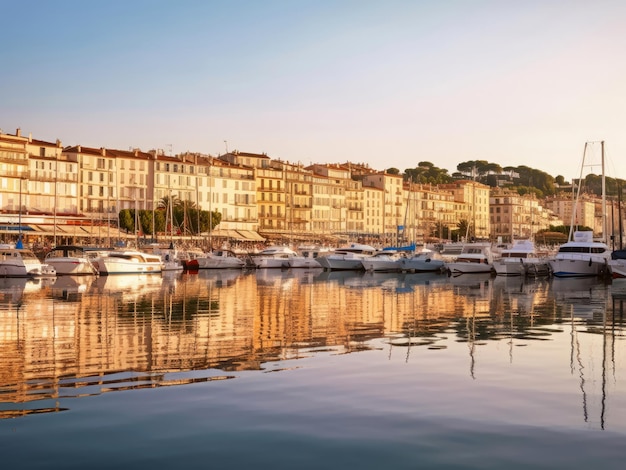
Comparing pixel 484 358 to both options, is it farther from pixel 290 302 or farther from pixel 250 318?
pixel 290 302

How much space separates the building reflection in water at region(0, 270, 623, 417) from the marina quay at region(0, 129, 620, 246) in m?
42.8

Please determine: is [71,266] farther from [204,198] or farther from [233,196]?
[233,196]

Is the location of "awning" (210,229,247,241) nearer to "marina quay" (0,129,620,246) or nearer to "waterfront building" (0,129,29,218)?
"marina quay" (0,129,620,246)

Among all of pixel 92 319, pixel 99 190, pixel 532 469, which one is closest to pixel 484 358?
pixel 532 469

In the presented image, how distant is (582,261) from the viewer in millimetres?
55750

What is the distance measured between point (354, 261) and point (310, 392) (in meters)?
60.2

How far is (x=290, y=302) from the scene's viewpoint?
104 feet

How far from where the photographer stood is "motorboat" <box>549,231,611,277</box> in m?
55.8

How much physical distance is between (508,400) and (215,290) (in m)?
29.7

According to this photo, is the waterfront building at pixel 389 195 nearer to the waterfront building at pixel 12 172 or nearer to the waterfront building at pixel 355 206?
the waterfront building at pixel 355 206

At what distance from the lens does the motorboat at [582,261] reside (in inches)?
2199

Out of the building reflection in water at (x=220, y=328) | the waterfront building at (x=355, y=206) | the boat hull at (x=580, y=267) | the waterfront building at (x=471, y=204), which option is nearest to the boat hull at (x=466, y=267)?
the boat hull at (x=580, y=267)

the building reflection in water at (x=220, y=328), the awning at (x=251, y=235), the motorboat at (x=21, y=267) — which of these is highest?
the awning at (x=251, y=235)

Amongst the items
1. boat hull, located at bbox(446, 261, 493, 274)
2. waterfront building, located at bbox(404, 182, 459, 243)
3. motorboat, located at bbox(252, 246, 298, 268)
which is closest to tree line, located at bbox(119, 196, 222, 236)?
motorboat, located at bbox(252, 246, 298, 268)
